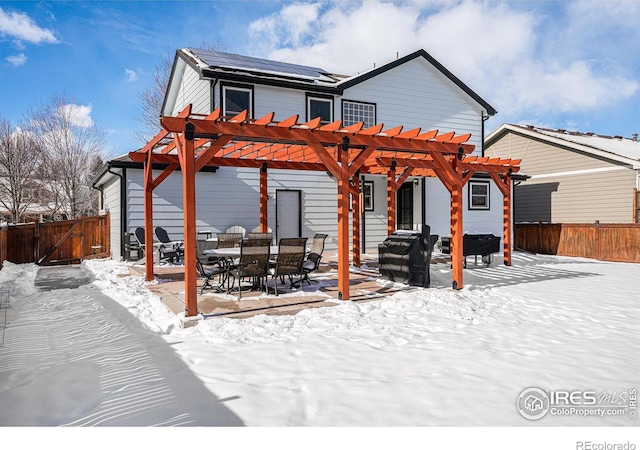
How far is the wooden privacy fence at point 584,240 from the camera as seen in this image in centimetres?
1382

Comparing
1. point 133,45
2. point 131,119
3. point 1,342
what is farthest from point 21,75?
point 1,342

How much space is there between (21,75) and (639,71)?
69.9 ft

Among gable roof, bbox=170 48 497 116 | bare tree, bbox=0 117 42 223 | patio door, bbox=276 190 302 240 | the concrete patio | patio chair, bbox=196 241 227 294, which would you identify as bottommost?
the concrete patio

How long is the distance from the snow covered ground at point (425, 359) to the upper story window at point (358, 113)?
8863 millimetres

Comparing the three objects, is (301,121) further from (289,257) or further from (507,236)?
(289,257)

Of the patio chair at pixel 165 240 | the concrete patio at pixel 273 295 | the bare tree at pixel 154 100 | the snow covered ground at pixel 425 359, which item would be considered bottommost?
the snow covered ground at pixel 425 359

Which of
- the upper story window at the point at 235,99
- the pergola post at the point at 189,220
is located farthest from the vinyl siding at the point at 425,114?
the pergola post at the point at 189,220

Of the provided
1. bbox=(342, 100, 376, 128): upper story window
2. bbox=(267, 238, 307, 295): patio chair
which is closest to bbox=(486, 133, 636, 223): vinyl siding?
bbox=(342, 100, 376, 128): upper story window

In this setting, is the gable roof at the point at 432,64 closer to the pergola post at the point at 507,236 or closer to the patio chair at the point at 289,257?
the pergola post at the point at 507,236

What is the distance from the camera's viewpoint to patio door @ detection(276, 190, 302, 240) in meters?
13.9

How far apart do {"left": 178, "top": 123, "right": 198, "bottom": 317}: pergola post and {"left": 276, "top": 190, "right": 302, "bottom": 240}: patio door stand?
805 centimetres

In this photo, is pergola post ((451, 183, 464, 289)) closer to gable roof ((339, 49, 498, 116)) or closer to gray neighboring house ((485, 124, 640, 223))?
gable roof ((339, 49, 498, 116))
